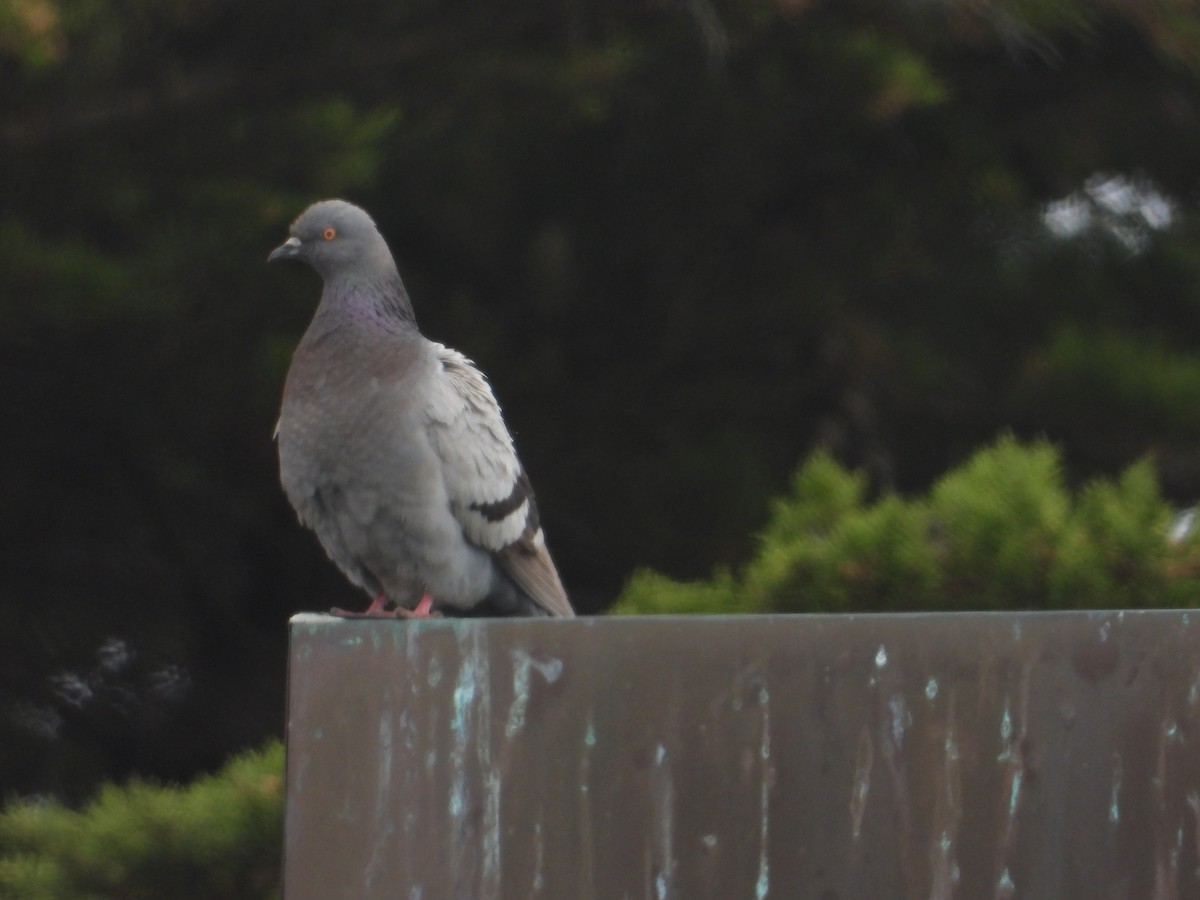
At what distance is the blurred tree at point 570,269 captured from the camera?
4.69 m

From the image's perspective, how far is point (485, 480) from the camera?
3344 mm

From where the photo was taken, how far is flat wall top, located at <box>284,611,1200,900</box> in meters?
1.91

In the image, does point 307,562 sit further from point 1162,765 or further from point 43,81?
point 1162,765

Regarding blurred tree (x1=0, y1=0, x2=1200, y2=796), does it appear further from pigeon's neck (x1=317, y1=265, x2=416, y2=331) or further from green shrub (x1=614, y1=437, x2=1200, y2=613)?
green shrub (x1=614, y1=437, x2=1200, y2=613)

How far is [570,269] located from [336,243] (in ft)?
8.51

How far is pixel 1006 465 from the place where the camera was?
353 centimetres

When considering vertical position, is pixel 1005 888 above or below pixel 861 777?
below

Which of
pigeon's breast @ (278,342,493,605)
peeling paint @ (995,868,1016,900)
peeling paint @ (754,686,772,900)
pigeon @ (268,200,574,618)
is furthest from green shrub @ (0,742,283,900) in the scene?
peeling paint @ (995,868,1016,900)

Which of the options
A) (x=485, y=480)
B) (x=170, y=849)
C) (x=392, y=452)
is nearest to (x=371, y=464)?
(x=392, y=452)

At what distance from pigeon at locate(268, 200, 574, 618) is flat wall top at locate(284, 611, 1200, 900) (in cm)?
130

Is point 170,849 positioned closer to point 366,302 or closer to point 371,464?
point 371,464

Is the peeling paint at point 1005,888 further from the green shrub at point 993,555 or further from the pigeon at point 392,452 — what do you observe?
the pigeon at point 392,452

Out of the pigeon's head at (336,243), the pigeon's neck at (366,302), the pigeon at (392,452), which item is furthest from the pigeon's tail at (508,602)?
the pigeon's head at (336,243)

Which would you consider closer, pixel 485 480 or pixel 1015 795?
pixel 1015 795
